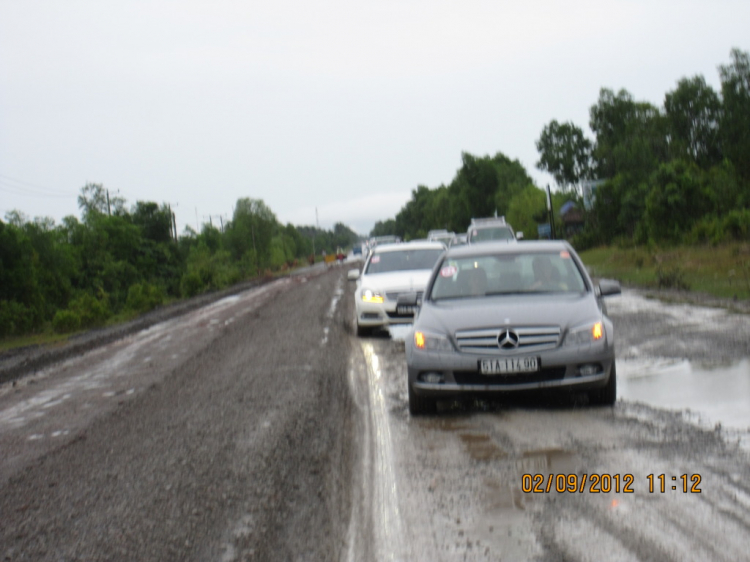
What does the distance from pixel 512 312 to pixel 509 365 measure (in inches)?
22.2

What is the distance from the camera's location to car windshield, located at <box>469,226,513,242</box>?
3016 centimetres

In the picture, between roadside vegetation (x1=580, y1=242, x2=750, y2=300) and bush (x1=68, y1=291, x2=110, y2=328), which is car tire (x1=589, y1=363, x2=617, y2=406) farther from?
bush (x1=68, y1=291, x2=110, y2=328)

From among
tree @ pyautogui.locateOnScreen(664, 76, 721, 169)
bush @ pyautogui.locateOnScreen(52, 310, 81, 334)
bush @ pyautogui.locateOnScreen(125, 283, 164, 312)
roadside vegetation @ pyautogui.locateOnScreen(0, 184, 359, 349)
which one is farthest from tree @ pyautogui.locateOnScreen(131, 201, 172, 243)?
bush @ pyautogui.locateOnScreen(52, 310, 81, 334)

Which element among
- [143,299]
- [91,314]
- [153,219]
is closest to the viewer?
[91,314]

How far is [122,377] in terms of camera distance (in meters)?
11.6

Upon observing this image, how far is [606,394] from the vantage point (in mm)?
7199

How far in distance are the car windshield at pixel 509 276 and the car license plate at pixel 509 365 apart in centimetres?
125

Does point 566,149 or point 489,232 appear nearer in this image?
point 489,232

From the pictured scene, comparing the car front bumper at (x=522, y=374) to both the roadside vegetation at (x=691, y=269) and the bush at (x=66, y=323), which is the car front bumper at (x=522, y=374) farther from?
the bush at (x=66, y=323)

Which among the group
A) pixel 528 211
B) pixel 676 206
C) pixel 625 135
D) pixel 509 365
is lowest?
pixel 509 365

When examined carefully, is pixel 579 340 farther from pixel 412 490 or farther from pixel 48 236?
pixel 48 236

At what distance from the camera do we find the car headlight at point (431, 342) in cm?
727
